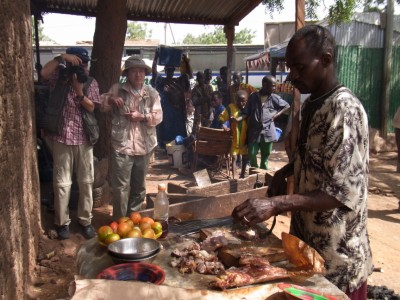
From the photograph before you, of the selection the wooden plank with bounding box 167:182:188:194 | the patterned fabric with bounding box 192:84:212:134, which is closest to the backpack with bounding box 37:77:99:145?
the wooden plank with bounding box 167:182:188:194

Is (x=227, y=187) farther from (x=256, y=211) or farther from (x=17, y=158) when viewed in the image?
(x=256, y=211)

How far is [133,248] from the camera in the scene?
209cm

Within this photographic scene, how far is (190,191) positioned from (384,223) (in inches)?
119

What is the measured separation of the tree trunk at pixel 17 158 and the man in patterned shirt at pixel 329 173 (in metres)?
2.19

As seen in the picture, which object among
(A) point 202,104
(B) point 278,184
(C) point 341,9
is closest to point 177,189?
(B) point 278,184

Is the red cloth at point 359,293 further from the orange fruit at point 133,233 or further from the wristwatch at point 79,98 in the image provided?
the wristwatch at point 79,98

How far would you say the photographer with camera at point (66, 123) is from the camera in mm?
4664

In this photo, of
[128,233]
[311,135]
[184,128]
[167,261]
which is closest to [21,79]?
[128,233]

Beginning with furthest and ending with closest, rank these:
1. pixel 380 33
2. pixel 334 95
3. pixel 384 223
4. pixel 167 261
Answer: pixel 380 33, pixel 384 223, pixel 167 261, pixel 334 95

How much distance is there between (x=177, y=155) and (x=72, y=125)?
15.1 feet

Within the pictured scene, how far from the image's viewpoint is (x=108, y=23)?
638cm

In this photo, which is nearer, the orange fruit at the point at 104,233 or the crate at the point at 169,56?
the orange fruit at the point at 104,233

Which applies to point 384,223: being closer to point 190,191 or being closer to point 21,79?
point 190,191

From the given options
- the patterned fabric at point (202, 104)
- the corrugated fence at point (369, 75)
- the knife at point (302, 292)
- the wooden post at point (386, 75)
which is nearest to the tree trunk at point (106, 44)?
the patterned fabric at point (202, 104)
